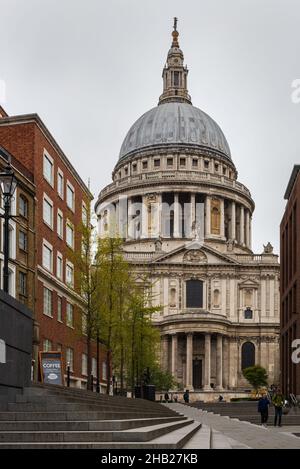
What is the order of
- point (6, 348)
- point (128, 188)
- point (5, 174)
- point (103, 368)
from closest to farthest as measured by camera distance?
1. point (6, 348)
2. point (5, 174)
3. point (103, 368)
4. point (128, 188)

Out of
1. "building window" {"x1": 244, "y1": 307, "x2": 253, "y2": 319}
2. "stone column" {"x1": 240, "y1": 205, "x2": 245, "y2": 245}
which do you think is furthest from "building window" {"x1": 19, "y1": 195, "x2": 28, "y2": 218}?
"stone column" {"x1": 240, "y1": 205, "x2": 245, "y2": 245}

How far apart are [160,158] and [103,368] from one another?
263 ft

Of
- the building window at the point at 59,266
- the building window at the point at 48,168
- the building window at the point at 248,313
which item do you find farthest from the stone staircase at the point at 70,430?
the building window at the point at 248,313

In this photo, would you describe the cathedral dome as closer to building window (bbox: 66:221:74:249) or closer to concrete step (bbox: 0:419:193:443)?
building window (bbox: 66:221:74:249)

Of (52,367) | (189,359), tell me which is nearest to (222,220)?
(189,359)

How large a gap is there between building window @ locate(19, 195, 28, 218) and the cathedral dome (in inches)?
4246

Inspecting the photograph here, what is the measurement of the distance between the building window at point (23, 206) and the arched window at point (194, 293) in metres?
85.7

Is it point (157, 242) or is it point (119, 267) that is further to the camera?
point (157, 242)

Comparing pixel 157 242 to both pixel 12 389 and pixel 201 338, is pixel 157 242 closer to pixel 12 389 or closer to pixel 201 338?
pixel 201 338

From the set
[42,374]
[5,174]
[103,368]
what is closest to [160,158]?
[103,368]

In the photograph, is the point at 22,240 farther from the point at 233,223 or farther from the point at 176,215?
the point at 233,223

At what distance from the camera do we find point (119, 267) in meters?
50.8

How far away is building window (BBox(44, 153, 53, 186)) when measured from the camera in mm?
50938

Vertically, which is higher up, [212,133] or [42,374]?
[212,133]
